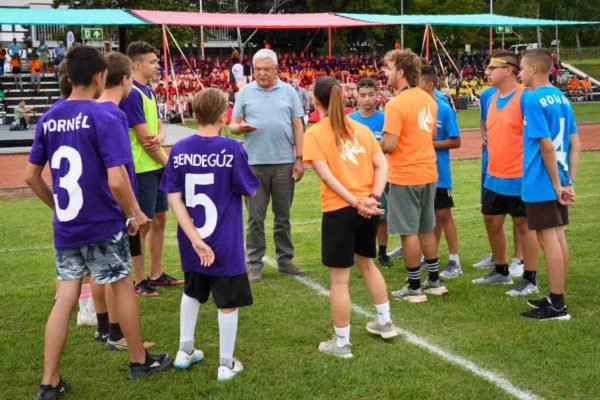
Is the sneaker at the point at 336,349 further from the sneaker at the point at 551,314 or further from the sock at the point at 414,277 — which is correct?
the sneaker at the point at 551,314

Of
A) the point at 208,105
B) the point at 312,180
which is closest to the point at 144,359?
the point at 208,105

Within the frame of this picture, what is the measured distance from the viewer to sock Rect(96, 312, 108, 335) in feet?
17.8

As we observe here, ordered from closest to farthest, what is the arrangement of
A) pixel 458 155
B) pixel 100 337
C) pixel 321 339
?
1. pixel 321 339
2. pixel 100 337
3. pixel 458 155

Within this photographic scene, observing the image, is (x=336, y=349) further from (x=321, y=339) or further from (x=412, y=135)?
(x=412, y=135)

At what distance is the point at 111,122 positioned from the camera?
4.30 meters

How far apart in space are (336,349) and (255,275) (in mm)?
2227

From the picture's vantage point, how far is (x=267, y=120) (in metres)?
7.13

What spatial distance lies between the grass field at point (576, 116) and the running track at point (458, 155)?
269 centimetres

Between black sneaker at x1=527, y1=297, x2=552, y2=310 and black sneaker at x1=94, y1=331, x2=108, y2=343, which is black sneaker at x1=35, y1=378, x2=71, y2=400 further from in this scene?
black sneaker at x1=527, y1=297, x2=552, y2=310

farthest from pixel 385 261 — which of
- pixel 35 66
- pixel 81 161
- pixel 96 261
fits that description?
pixel 35 66

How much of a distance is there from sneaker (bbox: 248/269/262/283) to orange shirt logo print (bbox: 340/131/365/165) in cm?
245

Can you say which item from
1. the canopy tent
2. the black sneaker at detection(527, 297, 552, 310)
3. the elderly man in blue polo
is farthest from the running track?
the black sneaker at detection(527, 297, 552, 310)

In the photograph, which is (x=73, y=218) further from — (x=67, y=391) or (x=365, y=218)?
(x=365, y=218)

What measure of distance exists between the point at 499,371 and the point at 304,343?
4.60 ft
